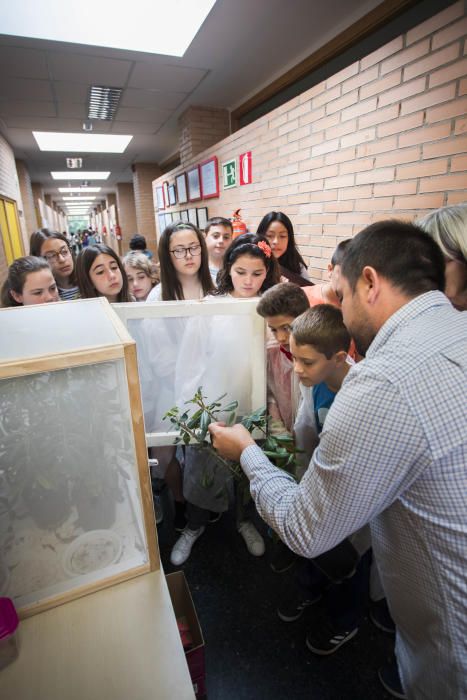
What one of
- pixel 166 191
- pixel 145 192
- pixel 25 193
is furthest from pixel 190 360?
pixel 145 192

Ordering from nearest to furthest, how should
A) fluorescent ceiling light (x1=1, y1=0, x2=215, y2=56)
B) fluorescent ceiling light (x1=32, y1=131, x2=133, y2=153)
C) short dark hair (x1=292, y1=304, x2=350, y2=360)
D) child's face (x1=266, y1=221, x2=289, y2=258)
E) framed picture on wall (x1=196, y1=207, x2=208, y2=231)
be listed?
short dark hair (x1=292, y1=304, x2=350, y2=360), child's face (x1=266, y1=221, x2=289, y2=258), fluorescent ceiling light (x1=1, y1=0, x2=215, y2=56), framed picture on wall (x1=196, y1=207, x2=208, y2=231), fluorescent ceiling light (x1=32, y1=131, x2=133, y2=153)

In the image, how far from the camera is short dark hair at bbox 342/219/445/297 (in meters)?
0.90

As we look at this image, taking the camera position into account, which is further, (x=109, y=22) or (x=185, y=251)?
(x=109, y=22)

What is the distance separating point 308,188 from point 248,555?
2.95 m

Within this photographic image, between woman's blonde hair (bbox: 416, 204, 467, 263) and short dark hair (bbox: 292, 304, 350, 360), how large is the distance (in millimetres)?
461

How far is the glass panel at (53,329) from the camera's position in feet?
2.54

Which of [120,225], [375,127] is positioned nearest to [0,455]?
[375,127]

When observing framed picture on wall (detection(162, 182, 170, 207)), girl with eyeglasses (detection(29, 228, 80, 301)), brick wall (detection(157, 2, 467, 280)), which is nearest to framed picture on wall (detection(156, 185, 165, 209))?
framed picture on wall (detection(162, 182, 170, 207))

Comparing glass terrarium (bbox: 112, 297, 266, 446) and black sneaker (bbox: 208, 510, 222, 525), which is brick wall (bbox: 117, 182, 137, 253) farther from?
glass terrarium (bbox: 112, 297, 266, 446)

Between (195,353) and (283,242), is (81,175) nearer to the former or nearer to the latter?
(283,242)

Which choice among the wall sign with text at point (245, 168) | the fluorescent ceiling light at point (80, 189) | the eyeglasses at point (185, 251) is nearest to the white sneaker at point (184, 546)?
the eyeglasses at point (185, 251)

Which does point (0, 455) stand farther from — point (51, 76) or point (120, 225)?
point (120, 225)

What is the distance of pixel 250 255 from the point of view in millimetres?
2020

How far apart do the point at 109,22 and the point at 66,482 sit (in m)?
4.25
